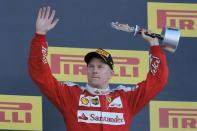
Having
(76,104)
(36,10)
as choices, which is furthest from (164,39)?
(36,10)

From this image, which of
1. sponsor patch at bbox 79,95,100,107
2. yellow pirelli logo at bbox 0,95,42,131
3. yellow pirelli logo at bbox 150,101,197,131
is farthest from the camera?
yellow pirelli logo at bbox 150,101,197,131

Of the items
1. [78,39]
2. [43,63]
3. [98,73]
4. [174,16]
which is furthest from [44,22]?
[174,16]

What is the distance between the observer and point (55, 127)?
314cm

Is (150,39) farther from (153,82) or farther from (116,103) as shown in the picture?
(116,103)

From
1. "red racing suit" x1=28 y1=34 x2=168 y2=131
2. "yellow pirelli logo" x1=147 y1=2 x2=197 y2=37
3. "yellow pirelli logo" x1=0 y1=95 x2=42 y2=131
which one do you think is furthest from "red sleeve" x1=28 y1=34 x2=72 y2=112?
"yellow pirelli logo" x1=147 y1=2 x2=197 y2=37

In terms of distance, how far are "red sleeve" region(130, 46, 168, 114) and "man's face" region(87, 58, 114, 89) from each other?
0.44 feet

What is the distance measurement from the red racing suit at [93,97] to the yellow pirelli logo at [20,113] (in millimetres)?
384

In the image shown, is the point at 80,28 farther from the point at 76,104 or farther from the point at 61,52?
the point at 76,104

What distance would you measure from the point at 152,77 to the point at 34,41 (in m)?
0.52

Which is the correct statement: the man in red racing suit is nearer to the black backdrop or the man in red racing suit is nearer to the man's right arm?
the man's right arm

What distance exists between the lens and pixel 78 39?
3.21m

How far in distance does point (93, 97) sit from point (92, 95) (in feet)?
0.04

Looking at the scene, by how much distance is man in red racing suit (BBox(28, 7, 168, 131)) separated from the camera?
8.64ft

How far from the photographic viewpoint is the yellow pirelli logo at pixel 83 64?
3.17 meters
